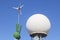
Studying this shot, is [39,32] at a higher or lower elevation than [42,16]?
lower

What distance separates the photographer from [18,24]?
61250 millimetres

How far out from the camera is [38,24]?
5650 centimetres

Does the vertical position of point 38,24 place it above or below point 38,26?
above

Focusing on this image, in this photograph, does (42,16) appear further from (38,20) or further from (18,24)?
(18,24)

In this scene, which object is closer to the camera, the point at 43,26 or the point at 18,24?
the point at 43,26

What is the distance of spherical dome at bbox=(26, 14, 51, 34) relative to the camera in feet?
185

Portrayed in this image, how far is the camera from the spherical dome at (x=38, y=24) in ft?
185

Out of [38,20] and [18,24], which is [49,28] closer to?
[38,20]

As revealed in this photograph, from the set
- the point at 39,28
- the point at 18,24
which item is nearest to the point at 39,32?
the point at 39,28

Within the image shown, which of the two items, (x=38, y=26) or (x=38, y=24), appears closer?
(x=38, y=26)

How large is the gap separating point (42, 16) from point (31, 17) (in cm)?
230

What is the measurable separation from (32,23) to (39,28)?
176 centimetres

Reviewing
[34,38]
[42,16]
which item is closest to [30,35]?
[34,38]

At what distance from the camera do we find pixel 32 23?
56.7m
